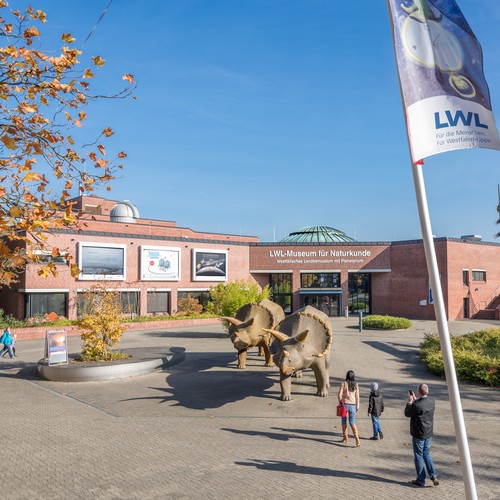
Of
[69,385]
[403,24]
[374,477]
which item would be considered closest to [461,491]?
[374,477]

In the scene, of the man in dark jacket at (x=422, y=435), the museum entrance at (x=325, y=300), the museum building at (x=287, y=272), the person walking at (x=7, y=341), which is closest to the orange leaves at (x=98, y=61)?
the man in dark jacket at (x=422, y=435)

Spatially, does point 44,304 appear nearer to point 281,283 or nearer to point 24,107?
A: point 281,283

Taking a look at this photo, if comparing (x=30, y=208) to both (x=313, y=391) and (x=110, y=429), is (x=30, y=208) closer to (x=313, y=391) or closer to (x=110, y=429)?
(x=110, y=429)

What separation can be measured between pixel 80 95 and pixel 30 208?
1.70 m

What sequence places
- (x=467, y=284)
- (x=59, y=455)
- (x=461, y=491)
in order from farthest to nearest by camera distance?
(x=467, y=284) < (x=59, y=455) < (x=461, y=491)

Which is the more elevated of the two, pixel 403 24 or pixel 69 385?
pixel 403 24

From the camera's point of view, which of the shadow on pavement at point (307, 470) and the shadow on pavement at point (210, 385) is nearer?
the shadow on pavement at point (307, 470)

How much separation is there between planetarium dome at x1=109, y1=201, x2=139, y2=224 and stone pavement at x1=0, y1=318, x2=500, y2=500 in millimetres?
34830

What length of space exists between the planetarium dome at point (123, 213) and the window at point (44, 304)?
18.2 metres

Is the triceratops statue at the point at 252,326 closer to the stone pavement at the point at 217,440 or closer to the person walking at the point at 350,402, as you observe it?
the stone pavement at the point at 217,440

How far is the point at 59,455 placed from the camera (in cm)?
1030

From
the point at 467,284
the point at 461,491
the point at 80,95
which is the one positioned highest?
the point at 80,95

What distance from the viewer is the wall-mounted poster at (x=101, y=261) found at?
36938 millimetres

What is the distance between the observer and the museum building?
3747 cm
